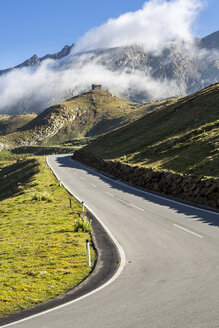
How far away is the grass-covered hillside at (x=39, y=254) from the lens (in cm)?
910

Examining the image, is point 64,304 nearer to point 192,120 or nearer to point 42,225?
point 42,225

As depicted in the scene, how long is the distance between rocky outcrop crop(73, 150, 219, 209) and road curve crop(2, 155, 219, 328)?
2365mm

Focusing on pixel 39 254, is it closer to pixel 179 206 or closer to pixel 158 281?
pixel 158 281

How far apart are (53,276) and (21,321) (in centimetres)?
295

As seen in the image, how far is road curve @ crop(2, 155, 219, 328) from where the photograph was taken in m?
6.77

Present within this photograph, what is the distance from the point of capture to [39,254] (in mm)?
12672

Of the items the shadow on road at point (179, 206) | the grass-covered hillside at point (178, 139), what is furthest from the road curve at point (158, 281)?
the grass-covered hillside at point (178, 139)

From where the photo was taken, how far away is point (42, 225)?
18188 mm

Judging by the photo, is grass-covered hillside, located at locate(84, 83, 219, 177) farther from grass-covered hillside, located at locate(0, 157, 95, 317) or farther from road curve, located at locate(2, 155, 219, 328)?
grass-covered hillside, located at locate(0, 157, 95, 317)

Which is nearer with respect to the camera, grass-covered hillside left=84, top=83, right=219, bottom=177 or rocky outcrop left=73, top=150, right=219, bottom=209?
rocky outcrop left=73, top=150, right=219, bottom=209

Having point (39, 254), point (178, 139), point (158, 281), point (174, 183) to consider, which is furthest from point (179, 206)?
point (178, 139)

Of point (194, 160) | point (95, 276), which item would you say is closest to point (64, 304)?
point (95, 276)

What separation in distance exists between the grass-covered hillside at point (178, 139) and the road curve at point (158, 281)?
9572 millimetres

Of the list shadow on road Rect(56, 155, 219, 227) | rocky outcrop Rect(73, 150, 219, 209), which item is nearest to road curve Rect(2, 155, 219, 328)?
shadow on road Rect(56, 155, 219, 227)
